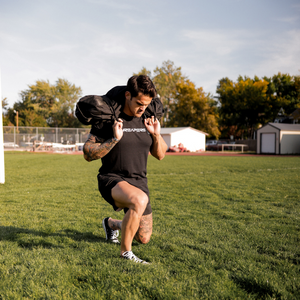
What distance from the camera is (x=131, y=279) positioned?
2918 millimetres

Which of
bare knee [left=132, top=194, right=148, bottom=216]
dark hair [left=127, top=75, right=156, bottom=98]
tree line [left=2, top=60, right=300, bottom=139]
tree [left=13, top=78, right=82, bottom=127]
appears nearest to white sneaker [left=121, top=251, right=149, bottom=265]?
bare knee [left=132, top=194, right=148, bottom=216]

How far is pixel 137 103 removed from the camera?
3189 mm

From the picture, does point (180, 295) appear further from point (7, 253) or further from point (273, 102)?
point (273, 102)

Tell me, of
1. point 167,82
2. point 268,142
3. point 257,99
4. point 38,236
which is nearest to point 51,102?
point 167,82

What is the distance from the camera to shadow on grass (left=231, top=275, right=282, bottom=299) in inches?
105

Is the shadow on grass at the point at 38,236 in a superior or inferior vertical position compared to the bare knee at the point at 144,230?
inferior

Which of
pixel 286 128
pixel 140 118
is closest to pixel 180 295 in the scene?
pixel 140 118

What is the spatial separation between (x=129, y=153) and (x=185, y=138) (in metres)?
38.4

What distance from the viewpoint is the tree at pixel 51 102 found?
62469 millimetres

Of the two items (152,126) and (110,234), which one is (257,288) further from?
(110,234)

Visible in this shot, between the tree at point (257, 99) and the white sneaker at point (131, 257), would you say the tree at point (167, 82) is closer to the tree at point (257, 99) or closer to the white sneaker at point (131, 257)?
the tree at point (257, 99)

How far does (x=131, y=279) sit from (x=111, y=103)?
1845 mm

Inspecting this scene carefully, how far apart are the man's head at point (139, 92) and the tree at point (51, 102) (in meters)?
61.6

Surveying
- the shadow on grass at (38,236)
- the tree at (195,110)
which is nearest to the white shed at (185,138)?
the tree at (195,110)
